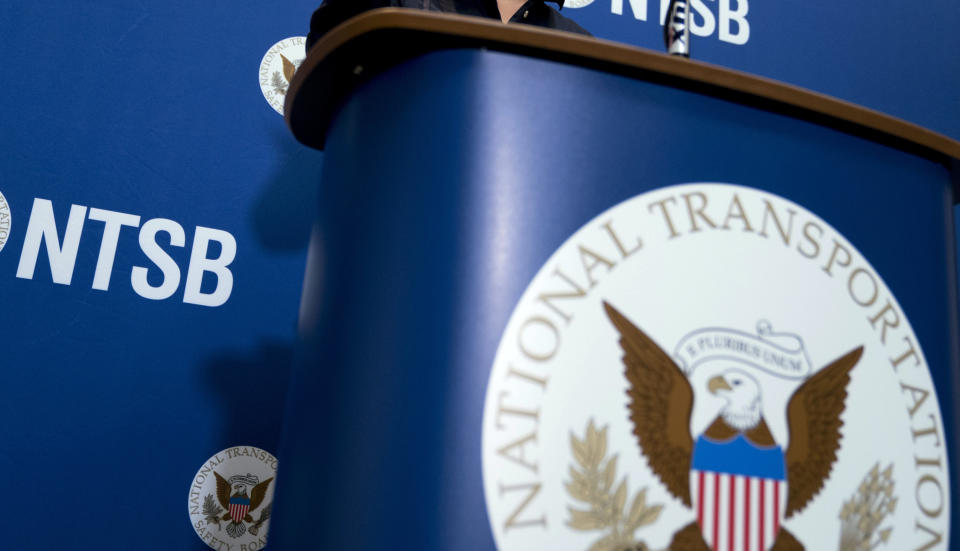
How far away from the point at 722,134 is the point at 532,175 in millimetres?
167

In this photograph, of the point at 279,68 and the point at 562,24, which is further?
the point at 279,68

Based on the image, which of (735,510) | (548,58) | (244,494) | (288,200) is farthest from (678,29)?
(244,494)

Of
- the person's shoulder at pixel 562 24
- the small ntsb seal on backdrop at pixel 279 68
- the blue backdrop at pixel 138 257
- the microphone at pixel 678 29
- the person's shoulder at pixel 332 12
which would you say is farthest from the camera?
the small ntsb seal on backdrop at pixel 279 68

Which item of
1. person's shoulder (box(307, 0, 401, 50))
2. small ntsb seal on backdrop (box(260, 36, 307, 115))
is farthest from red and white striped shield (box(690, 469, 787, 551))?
small ntsb seal on backdrop (box(260, 36, 307, 115))

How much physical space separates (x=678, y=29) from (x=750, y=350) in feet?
1.06

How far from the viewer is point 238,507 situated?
136 centimetres

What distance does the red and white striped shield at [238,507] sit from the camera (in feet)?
4.43

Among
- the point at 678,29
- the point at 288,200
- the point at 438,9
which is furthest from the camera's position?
the point at 288,200

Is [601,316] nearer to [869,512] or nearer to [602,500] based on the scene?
[602,500]

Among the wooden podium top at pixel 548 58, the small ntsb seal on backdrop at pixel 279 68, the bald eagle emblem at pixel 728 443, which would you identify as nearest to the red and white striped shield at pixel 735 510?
the bald eagle emblem at pixel 728 443

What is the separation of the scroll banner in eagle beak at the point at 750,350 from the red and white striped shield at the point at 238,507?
3.10ft

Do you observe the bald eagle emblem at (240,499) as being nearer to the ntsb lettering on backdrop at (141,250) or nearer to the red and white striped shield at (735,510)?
the ntsb lettering on backdrop at (141,250)

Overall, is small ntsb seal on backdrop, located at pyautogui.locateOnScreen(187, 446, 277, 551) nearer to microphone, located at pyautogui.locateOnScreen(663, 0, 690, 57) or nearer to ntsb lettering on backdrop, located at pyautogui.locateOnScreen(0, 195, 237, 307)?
ntsb lettering on backdrop, located at pyautogui.locateOnScreen(0, 195, 237, 307)

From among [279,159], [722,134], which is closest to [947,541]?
[722,134]
